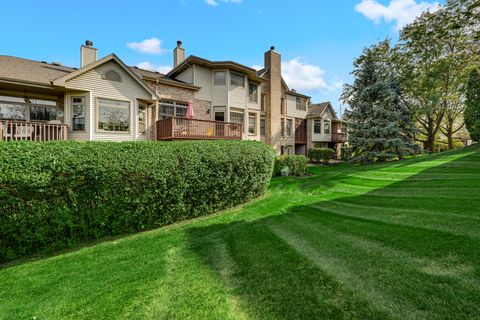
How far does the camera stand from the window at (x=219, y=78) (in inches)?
692

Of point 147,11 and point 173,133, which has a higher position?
point 147,11

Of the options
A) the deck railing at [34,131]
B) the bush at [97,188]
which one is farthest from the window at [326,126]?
the deck railing at [34,131]

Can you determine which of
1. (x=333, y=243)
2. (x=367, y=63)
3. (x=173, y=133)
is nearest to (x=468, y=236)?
(x=333, y=243)

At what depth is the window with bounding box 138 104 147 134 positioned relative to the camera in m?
14.0

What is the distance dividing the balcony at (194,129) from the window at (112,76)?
3213 millimetres

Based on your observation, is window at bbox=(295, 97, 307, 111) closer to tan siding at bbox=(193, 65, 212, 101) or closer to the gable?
tan siding at bbox=(193, 65, 212, 101)

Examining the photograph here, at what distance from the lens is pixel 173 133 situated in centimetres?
1345

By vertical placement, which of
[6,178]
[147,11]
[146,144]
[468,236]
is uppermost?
[147,11]

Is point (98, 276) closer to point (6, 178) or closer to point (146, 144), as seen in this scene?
point (6, 178)

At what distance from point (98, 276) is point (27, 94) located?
1240 cm

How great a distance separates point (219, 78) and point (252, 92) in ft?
11.7

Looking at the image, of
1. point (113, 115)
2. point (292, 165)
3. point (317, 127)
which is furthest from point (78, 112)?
point (317, 127)

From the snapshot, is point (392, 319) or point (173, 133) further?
point (173, 133)

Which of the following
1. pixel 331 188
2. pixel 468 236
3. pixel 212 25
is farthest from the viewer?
pixel 212 25
